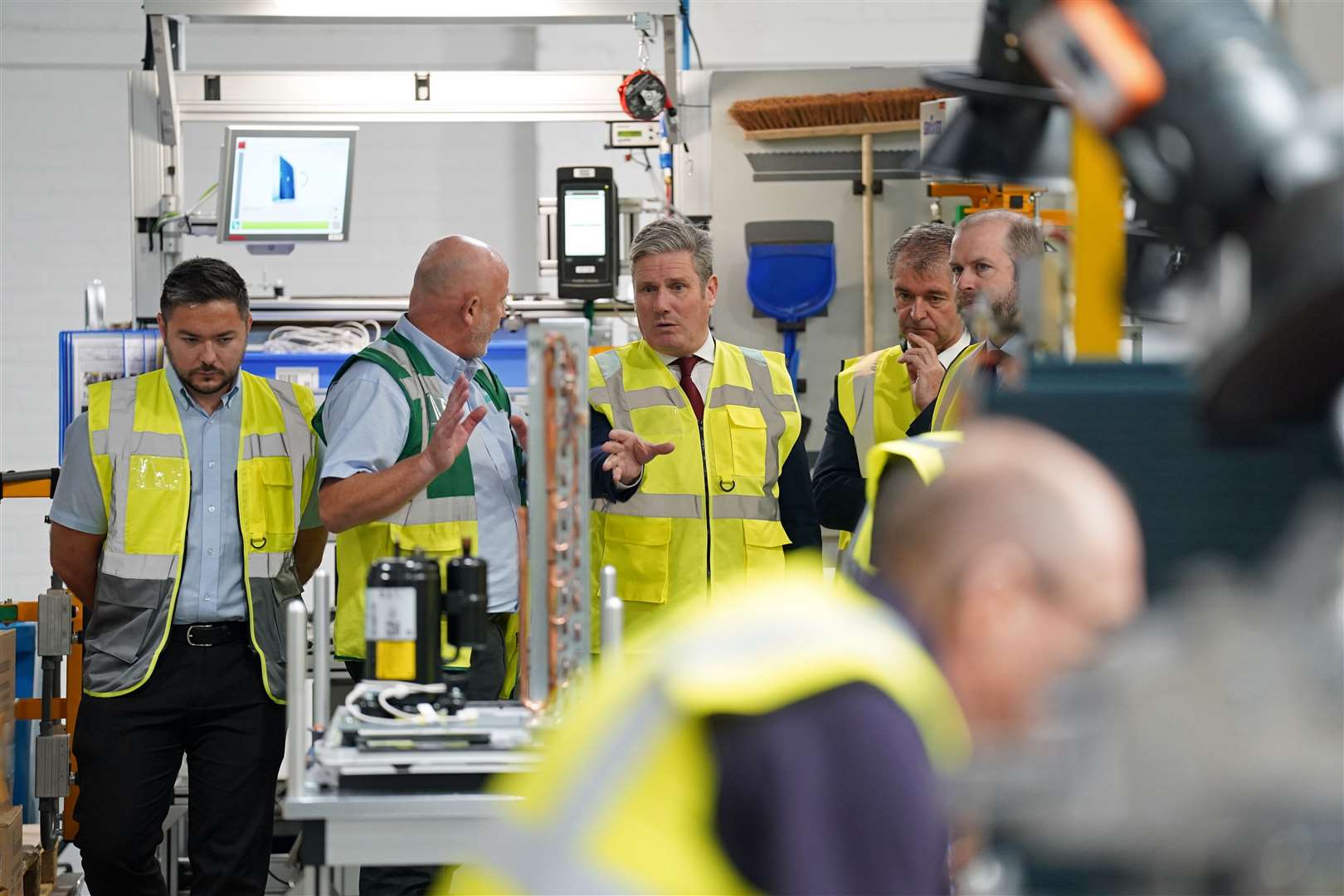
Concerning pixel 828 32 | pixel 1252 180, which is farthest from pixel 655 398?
pixel 828 32

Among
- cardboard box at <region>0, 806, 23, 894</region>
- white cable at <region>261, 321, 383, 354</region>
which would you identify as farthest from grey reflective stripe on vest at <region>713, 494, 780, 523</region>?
white cable at <region>261, 321, 383, 354</region>

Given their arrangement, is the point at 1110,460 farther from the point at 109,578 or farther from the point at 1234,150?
the point at 109,578

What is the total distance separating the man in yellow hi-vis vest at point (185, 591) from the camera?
3.25 metres

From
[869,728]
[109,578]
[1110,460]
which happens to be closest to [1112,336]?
[1110,460]

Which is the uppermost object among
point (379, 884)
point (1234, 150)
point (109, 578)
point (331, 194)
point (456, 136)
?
point (456, 136)

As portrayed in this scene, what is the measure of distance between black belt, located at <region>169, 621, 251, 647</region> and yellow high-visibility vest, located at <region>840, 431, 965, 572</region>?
6.83 feet

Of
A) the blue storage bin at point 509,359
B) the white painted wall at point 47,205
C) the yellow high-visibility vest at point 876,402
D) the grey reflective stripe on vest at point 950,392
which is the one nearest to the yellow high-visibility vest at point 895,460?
the grey reflective stripe on vest at point 950,392

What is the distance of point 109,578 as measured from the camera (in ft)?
10.8

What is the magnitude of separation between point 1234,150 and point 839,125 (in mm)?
4242

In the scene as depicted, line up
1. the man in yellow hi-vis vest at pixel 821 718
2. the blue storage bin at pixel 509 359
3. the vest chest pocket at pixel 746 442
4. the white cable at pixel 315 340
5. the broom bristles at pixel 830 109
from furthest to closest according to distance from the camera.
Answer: the broom bristles at pixel 830 109 < the blue storage bin at pixel 509 359 < the white cable at pixel 315 340 < the vest chest pocket at pixel 746 442 < the man in yellow hi-vis vest at pixel 821 718

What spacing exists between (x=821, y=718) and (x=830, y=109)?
4.37 meters

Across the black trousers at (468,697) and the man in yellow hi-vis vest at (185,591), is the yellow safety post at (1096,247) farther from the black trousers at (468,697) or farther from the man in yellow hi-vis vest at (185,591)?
the man in yellow hi-vis vest at (185,591)

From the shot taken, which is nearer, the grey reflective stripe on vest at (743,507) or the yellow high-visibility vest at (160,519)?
the grey reflective stripe on vest at (743,507)

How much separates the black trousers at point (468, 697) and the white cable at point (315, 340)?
5.35ft
